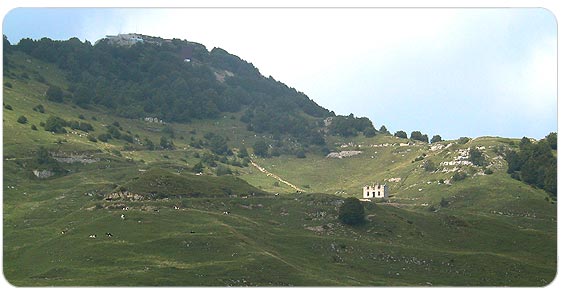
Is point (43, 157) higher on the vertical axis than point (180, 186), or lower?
higher

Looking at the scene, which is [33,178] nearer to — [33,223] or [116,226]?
[33,223]

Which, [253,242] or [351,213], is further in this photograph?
[351,213]

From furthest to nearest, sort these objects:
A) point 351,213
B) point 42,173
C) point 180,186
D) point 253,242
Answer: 1. point 42,173
2. point 180,186
3. point 351,213
4. point 253,242

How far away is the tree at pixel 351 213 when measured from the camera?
496 ft

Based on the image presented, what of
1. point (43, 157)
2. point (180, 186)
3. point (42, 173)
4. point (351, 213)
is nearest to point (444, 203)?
point (351, 213)

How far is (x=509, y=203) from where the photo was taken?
184750 mm

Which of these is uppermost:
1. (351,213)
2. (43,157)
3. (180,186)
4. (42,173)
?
(43,157)

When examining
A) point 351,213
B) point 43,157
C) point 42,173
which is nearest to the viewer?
point 351,213

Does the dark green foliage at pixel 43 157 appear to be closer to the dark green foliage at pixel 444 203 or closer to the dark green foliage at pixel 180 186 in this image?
the dark green foliage at pixel 180 186

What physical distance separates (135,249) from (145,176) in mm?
46611

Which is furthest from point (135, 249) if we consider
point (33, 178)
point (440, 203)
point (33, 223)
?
point (440, 203)

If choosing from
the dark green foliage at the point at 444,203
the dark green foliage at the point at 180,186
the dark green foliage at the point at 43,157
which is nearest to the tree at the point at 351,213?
the dark green foliage at the point at 180,186

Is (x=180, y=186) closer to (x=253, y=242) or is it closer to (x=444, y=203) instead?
(x=253, y=242)

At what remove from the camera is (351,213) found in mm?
151375
